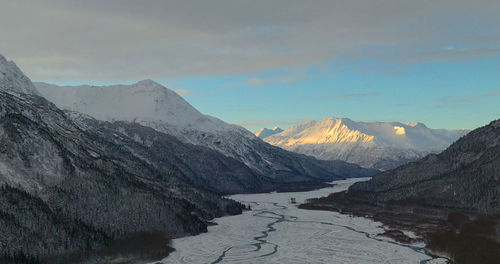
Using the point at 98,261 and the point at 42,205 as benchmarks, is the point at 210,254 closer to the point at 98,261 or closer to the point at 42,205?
the point at 98,261

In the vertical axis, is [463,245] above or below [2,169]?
below

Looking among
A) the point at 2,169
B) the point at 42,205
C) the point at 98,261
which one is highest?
the point at 2,169

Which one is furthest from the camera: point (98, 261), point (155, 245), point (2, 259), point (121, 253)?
point (155, 245)

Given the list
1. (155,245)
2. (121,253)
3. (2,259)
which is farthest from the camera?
(155,245)

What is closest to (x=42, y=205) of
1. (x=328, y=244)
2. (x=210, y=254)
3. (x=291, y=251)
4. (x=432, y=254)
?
(x=210, y=254)

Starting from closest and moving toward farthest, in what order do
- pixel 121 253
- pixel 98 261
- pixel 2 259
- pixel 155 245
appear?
pixel 2 259
pixel 98 261
pixel 121 253
pixel 155 245

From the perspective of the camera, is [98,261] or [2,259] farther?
[98,261]

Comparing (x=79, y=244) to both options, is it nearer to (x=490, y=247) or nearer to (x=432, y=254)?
(x=432, y=254)

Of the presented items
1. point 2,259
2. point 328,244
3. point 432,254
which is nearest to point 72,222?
point 2,259

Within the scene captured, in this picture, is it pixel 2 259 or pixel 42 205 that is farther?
pixel 42 205
